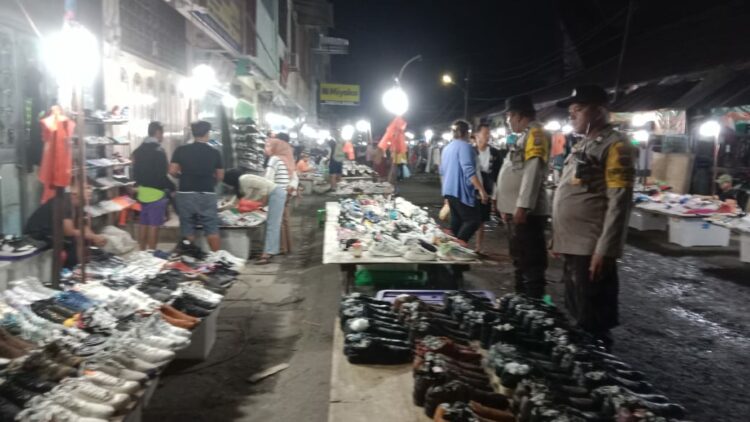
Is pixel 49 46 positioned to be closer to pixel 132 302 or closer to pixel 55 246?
pixel 55 246

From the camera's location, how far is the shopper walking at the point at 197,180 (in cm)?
810

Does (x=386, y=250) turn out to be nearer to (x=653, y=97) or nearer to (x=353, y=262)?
(x=353, y=262)

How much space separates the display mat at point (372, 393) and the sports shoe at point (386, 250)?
2.59 meters

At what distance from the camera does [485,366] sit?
342 centimetres

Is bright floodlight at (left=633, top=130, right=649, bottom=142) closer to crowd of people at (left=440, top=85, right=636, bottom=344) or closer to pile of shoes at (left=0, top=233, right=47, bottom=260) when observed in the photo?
crowd of people at (left=440, top=85, right=636, bottom=344)

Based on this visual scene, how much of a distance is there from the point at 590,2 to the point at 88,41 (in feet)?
92.8

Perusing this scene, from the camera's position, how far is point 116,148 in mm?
8812

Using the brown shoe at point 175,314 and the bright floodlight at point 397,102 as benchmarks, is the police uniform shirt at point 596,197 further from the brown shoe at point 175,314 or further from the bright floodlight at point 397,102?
the bright floodlight at point 397,102

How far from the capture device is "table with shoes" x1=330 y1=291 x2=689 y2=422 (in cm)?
272

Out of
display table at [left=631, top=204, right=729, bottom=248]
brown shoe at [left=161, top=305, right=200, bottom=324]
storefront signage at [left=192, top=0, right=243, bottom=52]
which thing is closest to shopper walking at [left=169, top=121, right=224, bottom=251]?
storefront signage at [left=192, top=0, right=243, bottom=52]

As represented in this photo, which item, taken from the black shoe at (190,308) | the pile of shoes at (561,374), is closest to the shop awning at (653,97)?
the pile of shoes at (561,374)

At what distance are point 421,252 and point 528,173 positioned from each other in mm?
1461

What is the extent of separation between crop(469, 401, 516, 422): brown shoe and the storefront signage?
904 centimetres

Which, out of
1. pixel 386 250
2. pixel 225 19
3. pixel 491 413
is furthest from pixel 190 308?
pixel 225 19
